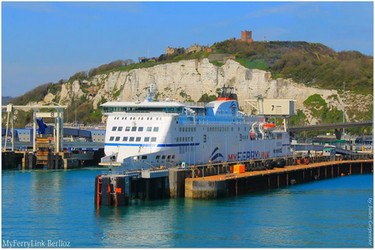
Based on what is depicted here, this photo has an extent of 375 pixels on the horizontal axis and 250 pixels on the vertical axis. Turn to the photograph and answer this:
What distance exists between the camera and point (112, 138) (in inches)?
1969

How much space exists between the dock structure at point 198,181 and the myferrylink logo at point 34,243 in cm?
917

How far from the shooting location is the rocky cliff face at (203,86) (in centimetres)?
12575

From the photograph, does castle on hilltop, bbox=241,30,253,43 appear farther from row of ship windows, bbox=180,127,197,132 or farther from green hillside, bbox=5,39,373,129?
row of ship windows, bbox=180,127,197,132

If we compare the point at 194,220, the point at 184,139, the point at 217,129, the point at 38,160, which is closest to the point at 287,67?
the point at 38,160

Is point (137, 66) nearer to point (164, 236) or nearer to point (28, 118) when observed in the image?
point (28, 118)

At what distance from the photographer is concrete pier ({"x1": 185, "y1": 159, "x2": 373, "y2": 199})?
46219mm

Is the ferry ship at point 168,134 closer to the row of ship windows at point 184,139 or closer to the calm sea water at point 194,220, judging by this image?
the row of ship windows at point 184,139

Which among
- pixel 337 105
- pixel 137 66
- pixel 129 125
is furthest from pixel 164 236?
pixel 137 66

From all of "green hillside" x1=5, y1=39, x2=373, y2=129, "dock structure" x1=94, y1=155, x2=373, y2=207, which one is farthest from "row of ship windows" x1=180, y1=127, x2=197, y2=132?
"green hillside" x1=5, y1=39, x2=373, y2=129

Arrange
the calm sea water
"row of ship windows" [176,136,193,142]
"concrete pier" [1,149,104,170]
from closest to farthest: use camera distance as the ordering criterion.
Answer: the calm sea water → "row of ship windows" [176,136,193,142] → "concrete pier" [1,149,104,170]

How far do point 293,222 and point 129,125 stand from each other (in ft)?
44.9

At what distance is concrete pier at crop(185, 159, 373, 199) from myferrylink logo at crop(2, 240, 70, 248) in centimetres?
Result: 1321

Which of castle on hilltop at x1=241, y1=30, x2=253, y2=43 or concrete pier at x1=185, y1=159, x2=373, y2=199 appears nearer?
concrete pier at x1=185, y1=159, x2=373, y2=199

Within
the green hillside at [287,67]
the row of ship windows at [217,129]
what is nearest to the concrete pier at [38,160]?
the row of ship windows at [217,129]
